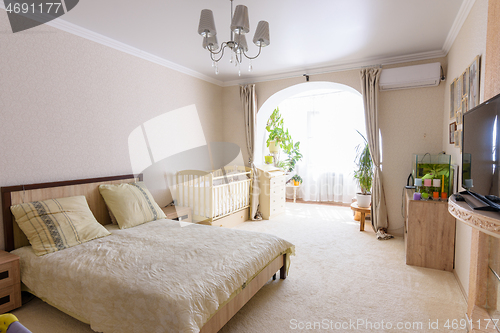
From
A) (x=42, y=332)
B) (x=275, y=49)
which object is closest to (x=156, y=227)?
(x=42, y=332)

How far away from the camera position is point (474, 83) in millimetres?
Answer: 2094

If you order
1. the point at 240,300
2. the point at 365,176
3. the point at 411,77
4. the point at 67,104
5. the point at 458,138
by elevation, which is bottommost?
the point at 240,300

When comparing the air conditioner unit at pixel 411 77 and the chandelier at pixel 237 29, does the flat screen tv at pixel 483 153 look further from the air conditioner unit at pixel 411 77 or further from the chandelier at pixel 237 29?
the air conditioner unit at pixel 411 77

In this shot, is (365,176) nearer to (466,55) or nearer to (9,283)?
(466,55)

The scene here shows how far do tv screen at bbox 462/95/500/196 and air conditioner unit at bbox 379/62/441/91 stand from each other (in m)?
2.20

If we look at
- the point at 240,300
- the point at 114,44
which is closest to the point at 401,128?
the point at 240,300

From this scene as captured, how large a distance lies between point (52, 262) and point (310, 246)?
270 cm

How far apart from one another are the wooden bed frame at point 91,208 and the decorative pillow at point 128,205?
136 mm

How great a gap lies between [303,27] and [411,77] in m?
1.77

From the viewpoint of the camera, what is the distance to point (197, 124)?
4.50 meters

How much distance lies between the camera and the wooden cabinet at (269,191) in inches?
187

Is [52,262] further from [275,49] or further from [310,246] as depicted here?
[275,49]

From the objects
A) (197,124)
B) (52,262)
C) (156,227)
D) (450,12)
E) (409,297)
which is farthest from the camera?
(197,124)

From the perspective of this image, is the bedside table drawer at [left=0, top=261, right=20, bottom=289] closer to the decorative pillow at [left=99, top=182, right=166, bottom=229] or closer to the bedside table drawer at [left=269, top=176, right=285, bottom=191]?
the decorative pillow at [left=99, top=182, right=166, bottom=229]
